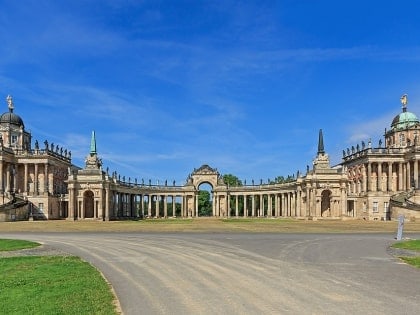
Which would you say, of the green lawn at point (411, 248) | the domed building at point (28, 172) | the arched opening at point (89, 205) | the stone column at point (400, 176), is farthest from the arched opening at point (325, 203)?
the green lawn at point (411, 248)

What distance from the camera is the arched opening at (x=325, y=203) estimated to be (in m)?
116

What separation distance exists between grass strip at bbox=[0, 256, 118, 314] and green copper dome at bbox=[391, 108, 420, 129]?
117 metres

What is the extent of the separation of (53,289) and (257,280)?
7.67 metres

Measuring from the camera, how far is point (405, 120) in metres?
127

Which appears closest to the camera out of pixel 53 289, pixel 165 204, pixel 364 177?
pixel 53 289

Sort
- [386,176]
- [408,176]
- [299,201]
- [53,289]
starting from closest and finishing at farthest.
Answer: [53,289]
[408,176]
[386,176]
[299,201]

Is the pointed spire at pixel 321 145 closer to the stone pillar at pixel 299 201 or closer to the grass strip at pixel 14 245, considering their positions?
the stone pillar at pixel 299 201

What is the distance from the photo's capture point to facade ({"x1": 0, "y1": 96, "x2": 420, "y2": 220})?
111500 millimetres

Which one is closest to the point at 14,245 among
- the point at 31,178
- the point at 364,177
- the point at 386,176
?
the point at 31,178

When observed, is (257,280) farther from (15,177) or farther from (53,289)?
(15,177)

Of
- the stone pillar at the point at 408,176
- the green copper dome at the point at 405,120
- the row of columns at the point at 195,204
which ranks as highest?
the green copper dome at the point at 405,120

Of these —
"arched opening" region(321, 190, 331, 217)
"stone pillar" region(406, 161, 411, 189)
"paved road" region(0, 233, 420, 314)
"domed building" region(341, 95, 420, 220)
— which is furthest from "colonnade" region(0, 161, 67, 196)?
"paved road" region(0, 233, 420, 314)

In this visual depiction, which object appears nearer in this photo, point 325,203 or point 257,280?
point 257,280

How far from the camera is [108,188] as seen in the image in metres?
114
